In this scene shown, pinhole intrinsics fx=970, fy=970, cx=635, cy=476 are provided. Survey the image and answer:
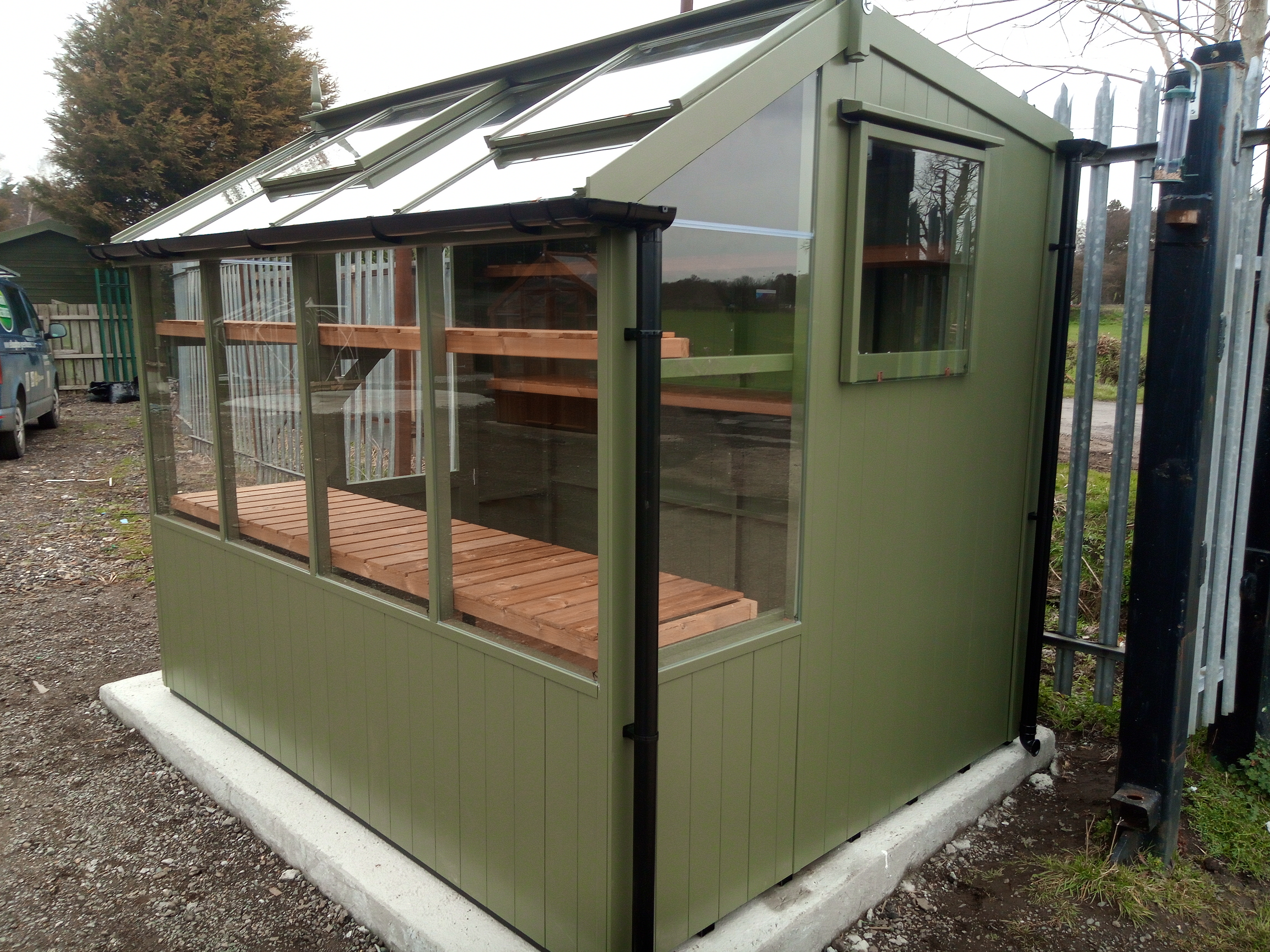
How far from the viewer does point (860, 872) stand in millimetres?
3096

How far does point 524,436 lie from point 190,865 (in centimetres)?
202

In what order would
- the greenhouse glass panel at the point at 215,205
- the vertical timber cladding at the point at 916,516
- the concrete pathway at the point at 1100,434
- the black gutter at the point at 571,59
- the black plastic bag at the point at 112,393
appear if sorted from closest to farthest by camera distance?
1. the vertical timber cladding at the point at 916,516
2. the black gutter at the point at 571,59
3. the greenhouse glass panel at the point at 215,205
4. the concrete pathway at the point at 1100,434
5. the black plastic bag at the point at 112,393

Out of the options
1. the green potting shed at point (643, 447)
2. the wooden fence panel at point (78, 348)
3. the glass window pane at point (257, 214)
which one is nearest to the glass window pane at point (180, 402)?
the green potting shed at point (643, 447)

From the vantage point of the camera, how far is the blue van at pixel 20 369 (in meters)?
10.5

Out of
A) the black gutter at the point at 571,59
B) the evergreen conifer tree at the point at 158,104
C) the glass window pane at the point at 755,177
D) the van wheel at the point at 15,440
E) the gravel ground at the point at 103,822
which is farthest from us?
the evergreen conifer tree at the point at 158,104

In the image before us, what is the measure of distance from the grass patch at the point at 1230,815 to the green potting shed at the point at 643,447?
2.51ft

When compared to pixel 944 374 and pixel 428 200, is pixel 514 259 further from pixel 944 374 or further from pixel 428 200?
pixel 944 374

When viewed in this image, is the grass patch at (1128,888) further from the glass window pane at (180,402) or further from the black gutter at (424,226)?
the glass window pane at (180,402)

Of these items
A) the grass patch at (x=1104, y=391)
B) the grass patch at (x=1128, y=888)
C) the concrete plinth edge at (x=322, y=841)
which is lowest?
the grass patch at (x=1128, y=888)

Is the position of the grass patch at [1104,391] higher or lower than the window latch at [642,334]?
lower

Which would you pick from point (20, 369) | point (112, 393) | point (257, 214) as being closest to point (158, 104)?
point (112, 393)

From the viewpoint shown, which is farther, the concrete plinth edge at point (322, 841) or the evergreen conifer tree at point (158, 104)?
the evergreen conifer tree at point (158, 104)

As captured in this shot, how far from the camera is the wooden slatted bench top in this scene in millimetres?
2572

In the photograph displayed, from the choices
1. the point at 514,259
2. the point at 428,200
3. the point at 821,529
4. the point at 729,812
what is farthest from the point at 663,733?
the point at 428,200
